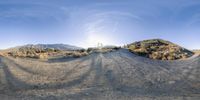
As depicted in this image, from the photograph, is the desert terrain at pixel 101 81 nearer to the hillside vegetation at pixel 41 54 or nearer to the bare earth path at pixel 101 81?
the bare earth path at pixel 101 81

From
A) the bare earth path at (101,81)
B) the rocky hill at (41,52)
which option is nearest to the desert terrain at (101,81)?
the bare earth path at (101,81)

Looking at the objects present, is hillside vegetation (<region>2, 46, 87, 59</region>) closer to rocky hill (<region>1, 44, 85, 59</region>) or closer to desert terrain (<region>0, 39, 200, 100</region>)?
rocky hill (<region>1, 44, 85, 59</region>)

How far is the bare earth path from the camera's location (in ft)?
72.1

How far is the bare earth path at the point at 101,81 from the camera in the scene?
2198 cm

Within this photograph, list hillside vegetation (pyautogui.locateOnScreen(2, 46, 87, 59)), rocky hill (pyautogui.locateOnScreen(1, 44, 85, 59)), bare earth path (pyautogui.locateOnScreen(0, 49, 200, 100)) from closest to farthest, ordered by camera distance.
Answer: bare earth path (pyautogui.locateOnScreen(0, 49, 200, 100)), hillside vegetation (pyautogui.locateOnScreen(2, 46, 87, 59)), rocky hill (pyautogui.locateOnScreen(1, 44, 85, 59))

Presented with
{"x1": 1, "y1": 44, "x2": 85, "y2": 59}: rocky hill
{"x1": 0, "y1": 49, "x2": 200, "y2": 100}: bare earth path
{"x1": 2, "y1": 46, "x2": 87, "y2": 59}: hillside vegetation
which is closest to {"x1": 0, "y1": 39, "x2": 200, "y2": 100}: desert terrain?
{"x1": 0, "y1": 49, "x2": 200, "y2": 100}: bare earth path

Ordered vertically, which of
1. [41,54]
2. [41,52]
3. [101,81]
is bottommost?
[101,81]

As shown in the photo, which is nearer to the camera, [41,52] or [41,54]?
[41,54]

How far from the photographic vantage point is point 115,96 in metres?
21.4

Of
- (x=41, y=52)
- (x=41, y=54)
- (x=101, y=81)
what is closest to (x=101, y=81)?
(x=101, y=81)

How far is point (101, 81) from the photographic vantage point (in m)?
26.4

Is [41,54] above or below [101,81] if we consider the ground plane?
above

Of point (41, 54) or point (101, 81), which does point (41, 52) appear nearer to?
point (41, 54)

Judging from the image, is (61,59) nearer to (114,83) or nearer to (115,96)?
(114,83)
